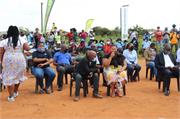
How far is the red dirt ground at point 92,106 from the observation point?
842cm

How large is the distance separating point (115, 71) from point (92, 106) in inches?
64.1

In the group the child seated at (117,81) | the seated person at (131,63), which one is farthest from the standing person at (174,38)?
the child seated at (117,81)

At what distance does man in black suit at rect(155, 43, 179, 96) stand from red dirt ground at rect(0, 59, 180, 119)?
468 mm

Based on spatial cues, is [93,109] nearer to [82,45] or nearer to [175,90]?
[175,90]

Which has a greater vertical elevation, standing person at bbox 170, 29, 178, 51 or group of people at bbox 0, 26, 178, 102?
standing person at bbox 170, 29, 178, 51

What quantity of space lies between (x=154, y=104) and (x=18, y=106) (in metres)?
3.13

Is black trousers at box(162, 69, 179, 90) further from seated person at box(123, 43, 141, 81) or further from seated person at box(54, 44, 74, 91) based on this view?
seated person at box(54, 44, 74, 91)

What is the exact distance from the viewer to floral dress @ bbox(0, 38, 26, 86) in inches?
373

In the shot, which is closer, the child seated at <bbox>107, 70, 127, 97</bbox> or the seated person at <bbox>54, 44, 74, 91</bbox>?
the child seated at <bbox>107, 70, 127, 97</bbox>

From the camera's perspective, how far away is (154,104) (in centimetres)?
964

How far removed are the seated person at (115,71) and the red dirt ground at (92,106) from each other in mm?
374

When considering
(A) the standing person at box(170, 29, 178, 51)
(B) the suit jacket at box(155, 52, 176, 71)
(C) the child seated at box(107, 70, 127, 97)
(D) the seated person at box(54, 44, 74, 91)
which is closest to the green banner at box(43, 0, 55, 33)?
(A) the standing person at box(170, 29, 178, 51)

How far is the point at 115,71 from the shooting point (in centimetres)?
1065

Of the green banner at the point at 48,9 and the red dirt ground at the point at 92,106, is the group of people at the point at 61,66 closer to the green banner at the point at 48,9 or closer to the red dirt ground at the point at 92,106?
the red dirt ground at the point at 92,106
